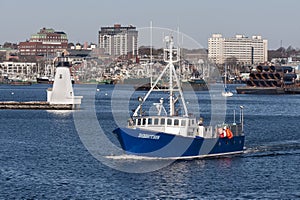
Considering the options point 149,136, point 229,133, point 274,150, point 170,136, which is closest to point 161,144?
point 170,136

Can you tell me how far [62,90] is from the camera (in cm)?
10188

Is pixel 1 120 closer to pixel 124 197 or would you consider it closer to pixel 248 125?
pixel 248 125

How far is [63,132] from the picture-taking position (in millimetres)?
73812

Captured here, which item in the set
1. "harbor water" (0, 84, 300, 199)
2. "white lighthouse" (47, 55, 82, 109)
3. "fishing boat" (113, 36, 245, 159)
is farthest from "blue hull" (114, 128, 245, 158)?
"white lighthouse" (47, 55, 82, 109)

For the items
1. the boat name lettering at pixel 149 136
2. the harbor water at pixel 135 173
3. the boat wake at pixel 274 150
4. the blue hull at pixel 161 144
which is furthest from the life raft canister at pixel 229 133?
the boat name lettering at pixel 149 136

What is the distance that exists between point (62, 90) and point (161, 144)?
55241 mm

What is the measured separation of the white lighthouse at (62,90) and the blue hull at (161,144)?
51.2 meters

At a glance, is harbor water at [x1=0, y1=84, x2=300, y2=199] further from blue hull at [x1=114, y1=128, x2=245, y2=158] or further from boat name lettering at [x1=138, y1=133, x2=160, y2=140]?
boat name lettering at [x1=138, y1=133, x2=160, y2=140]

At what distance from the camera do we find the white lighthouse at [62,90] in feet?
331

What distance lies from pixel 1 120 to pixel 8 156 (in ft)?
119

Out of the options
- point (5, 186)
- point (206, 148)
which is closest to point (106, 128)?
point (206, 148)

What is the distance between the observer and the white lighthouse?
100812 mm

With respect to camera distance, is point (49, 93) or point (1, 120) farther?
point (49, 93)

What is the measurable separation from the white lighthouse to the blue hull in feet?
168
